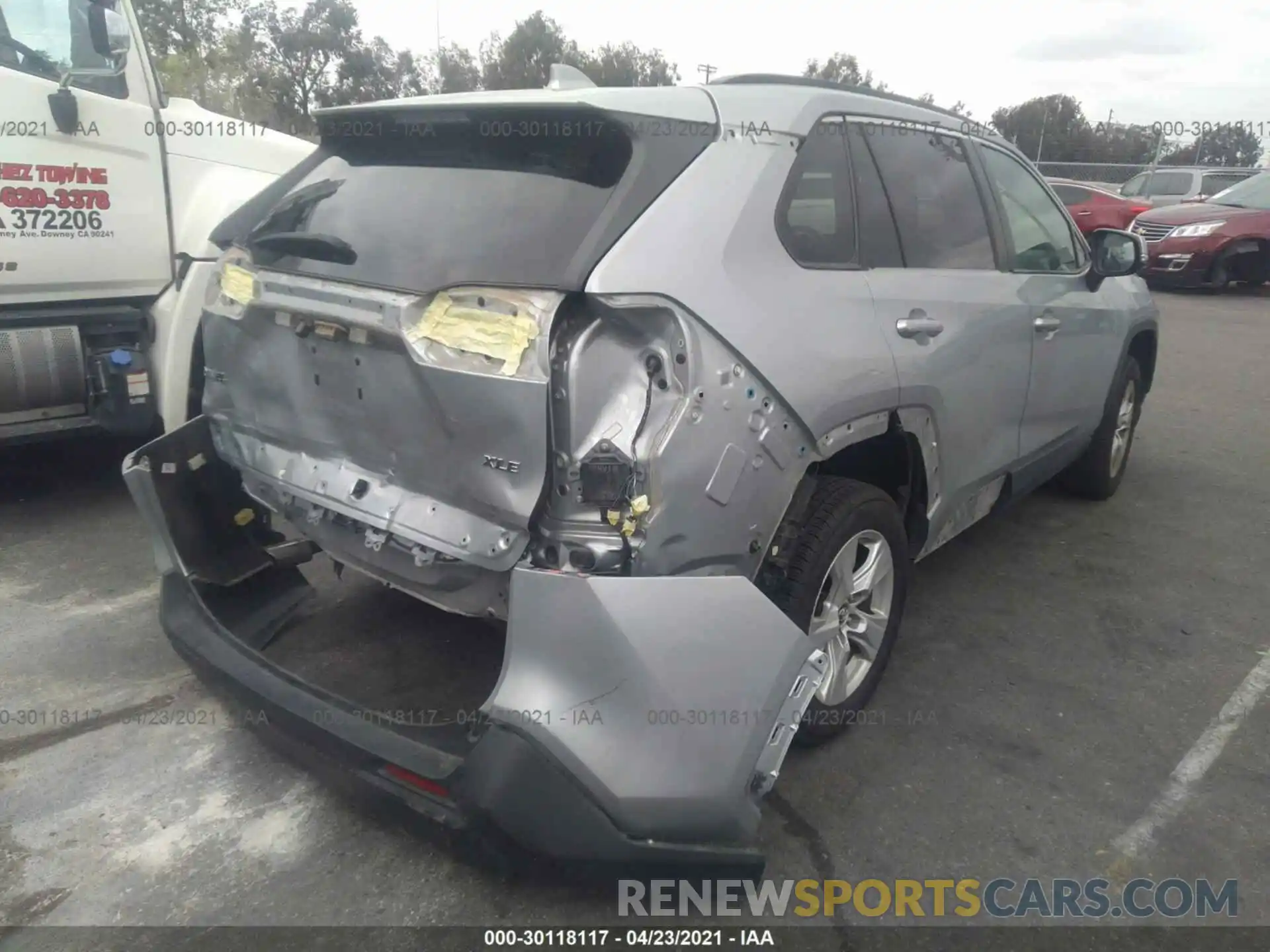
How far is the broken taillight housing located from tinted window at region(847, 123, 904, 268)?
120 cm

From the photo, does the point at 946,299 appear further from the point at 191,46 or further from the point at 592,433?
the point at 191,46

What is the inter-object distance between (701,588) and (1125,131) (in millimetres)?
35342

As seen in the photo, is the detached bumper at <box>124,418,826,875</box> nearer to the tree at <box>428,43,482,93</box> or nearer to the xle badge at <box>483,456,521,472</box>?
the xle badge at <box>483,456,521,472</box>

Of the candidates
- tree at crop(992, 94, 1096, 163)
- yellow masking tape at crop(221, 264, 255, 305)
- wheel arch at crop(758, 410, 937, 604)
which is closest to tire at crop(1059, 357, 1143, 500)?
wheel arch at crop(758, 410, 937, 604)

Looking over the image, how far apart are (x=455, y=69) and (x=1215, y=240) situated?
21422 mm

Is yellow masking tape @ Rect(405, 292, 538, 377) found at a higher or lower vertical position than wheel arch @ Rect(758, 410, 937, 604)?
higher

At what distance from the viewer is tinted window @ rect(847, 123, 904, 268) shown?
2.90m

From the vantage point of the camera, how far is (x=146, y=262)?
4605 mm

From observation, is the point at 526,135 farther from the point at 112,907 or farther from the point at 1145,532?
the point at 1145,532

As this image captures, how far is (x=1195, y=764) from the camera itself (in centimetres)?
299

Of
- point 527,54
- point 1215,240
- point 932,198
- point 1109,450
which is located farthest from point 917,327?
point 527,54

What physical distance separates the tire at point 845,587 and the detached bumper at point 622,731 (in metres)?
0.32

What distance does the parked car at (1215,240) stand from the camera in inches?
531

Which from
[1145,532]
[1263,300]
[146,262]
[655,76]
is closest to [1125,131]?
[655,76]
